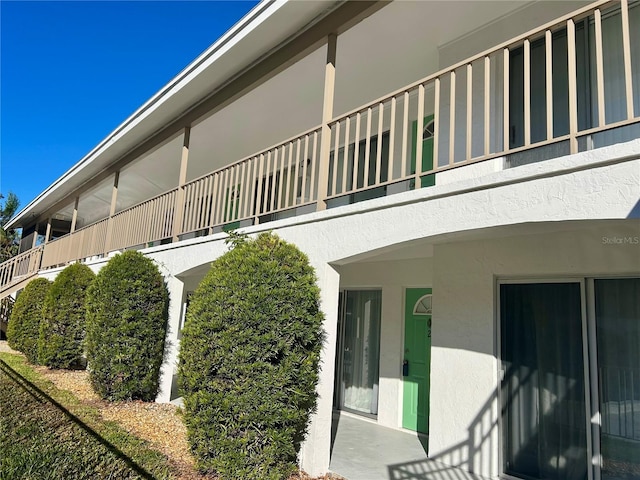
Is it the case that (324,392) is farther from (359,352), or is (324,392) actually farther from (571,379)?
(359,352)

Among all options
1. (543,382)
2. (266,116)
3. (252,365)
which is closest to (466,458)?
(543,382)

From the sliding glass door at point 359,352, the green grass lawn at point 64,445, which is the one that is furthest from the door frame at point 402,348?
the green grass lawn at point 64,445

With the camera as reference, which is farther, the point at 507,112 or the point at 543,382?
the point at 543,382

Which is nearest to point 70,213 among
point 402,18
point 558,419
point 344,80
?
point 344,80

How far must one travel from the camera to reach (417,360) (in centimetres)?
707

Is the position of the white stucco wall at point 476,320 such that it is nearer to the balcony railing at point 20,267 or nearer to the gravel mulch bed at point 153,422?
the gravel mulch bed at point 153,422

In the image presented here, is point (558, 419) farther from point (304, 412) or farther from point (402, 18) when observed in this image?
point (402, 18)

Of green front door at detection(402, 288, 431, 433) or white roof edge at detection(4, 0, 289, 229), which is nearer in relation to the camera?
white roof edge at detection(4, 0, 289, 229)

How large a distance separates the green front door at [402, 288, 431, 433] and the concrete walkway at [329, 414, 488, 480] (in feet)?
0.93

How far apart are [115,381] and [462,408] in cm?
584

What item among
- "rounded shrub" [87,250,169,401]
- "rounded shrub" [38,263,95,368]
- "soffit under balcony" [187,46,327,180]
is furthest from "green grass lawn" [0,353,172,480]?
"soffit under balcony" [187,46,327,180]

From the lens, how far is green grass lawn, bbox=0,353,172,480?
4609 millimetres

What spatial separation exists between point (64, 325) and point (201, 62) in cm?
731

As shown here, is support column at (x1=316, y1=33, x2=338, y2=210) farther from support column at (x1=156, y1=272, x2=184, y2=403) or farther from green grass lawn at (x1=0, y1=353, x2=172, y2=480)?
support column at (x1=156, y1=272, x2=184, y2=403)
